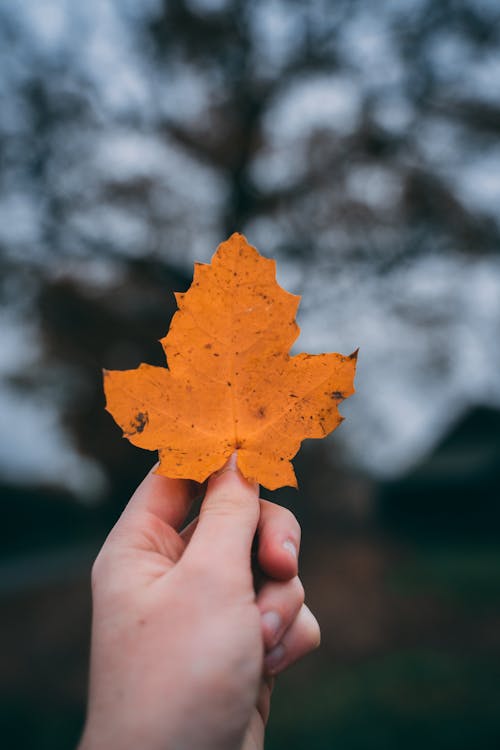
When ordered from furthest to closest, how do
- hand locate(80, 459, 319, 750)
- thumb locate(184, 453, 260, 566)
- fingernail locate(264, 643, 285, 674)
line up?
fingernail locate(264, 643, 285, 674)
thumb locate(184, 453, 260, 566)
hand locate(80, 459, 319, 750)

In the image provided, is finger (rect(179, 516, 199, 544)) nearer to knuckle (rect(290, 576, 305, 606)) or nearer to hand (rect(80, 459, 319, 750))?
hand (rect(80, 459, 319, 750))

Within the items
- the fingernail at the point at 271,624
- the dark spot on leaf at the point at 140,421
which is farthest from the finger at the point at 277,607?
the dark spot on leaf at the point at 140,421

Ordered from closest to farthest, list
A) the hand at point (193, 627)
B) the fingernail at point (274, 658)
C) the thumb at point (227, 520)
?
1. the hand at point (193, 627)
2. the thumb at point (227, 520)
3. the fingernail at point (274, 658)

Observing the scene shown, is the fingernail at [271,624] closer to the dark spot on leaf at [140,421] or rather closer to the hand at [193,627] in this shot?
the hand at [193,627]

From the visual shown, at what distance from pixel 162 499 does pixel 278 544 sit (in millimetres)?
275

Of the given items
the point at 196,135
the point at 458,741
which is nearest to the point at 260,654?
the point at 458,741

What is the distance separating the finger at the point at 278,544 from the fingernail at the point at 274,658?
0.14m

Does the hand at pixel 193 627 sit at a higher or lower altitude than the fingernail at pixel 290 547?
lower

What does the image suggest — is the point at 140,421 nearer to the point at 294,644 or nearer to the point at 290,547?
the point at 290,547

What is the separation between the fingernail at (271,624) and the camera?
40.6 inches

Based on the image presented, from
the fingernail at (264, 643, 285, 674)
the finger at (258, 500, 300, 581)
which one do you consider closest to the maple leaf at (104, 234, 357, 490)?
the finger at (258, 500, 300, 581)

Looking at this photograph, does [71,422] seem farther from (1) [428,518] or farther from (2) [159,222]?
(1) [428,518]

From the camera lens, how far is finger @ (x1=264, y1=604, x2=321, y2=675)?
43.0 inches

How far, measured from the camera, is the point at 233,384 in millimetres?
1072
